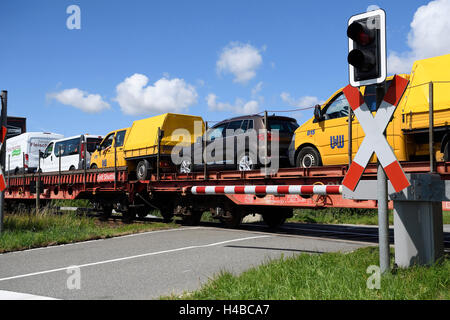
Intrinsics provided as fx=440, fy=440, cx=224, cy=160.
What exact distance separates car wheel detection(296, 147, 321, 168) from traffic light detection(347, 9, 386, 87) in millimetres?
5001

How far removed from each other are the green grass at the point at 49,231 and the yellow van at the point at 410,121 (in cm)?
539

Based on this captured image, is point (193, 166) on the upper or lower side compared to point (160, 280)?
upper

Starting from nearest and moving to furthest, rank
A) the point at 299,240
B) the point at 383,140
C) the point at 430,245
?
1. the point at 383,140
2. the point at 430,245
3. the point at 299,240

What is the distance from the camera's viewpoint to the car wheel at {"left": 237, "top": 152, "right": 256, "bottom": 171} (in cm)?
1102

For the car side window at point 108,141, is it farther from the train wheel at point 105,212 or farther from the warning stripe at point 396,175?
the warning stripe at point 396,175

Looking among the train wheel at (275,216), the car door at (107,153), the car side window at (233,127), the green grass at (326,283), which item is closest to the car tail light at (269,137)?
the car side window at (233,127)

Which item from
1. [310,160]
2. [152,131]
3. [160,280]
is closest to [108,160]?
[152,131]

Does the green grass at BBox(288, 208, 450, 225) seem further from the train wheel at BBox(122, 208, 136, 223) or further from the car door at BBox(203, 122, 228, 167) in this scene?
the train wheel at BBox(122, 208, 136, 223)

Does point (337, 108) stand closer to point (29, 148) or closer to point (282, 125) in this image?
point (282, 125)

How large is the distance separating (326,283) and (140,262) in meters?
3.62

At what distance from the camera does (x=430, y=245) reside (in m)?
5.37

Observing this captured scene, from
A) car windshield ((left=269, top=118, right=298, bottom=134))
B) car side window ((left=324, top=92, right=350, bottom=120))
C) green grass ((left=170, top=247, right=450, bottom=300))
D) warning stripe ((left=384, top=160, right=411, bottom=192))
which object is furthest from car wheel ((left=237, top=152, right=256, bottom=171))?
warning stripe ((left=384, top=160, right=411, bottom=192))
